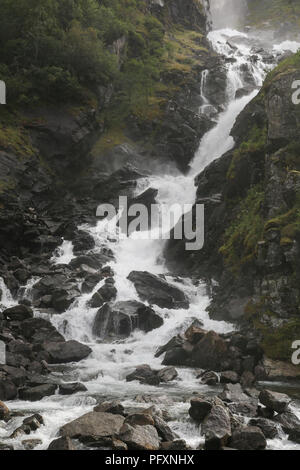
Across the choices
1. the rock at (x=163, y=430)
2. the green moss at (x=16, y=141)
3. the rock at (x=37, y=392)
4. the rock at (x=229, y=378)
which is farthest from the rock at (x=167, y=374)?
the green moss at (x=16, y=141)

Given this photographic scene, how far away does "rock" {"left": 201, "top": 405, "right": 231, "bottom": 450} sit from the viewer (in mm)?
11641

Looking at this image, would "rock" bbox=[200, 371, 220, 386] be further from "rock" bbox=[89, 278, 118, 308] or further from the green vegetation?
the green vegetation

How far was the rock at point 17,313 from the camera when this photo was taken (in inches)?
955

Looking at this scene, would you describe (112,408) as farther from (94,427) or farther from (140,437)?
(140,437)

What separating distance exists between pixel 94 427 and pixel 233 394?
19.3 feet

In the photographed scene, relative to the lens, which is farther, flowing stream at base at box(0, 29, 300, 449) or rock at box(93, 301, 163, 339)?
rock at box(93, 301, 163, 339)

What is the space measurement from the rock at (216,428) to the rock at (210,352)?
710 cm

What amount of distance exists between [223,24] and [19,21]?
337 feet

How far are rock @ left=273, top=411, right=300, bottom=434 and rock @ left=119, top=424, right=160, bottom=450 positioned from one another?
3999 mm

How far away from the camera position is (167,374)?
19.0 m

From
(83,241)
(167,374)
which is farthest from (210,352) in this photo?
(83,241)

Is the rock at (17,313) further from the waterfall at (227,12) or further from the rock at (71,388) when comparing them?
the waterfall at (227,12)

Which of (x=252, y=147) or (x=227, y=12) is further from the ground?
(x=227, y=12)

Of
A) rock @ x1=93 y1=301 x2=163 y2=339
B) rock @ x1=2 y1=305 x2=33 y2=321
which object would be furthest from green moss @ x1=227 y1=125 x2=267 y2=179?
rock @ x1=2 y1=305 x2=33 y2=321
